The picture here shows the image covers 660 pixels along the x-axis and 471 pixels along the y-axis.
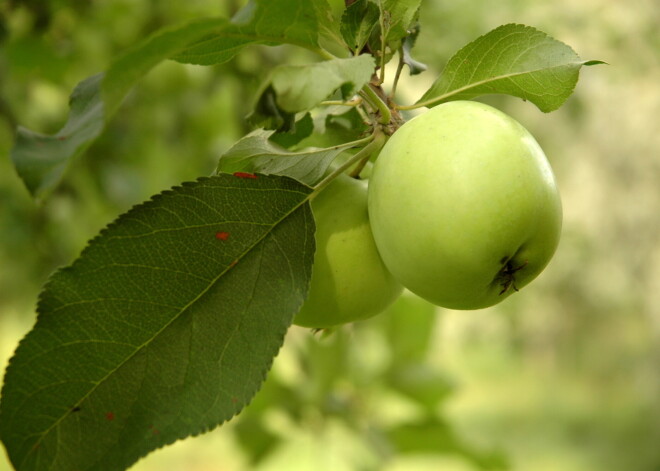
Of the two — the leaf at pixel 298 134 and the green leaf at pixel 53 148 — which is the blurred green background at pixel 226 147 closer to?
the leaf at pixel 298 134

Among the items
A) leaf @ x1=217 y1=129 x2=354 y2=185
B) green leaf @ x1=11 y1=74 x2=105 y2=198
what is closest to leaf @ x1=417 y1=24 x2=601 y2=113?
leaf @ x1=217 y1=129 x2=354 y2=185

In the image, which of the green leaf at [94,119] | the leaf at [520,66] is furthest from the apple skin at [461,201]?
the green leaf at [94,119]

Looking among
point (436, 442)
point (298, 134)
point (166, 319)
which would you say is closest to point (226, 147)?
point (436, 442)

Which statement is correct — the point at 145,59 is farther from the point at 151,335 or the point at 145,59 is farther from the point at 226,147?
the point at 226,147

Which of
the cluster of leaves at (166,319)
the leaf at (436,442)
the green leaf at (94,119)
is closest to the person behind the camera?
the green leaf at (94,119)

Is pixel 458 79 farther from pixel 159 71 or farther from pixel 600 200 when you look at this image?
pixel 600 200

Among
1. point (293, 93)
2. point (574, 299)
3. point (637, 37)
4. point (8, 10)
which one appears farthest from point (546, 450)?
point (293, 93)
